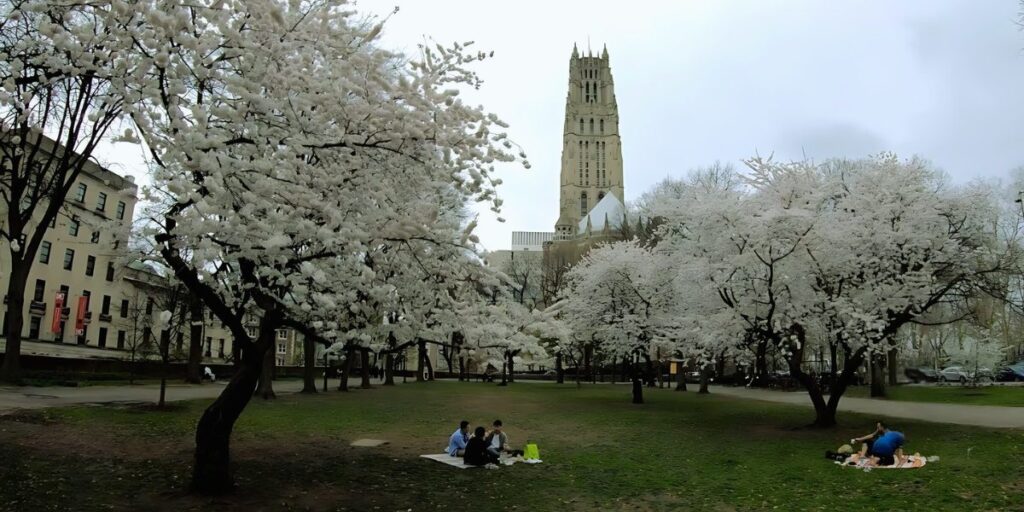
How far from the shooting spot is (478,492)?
10.2 m

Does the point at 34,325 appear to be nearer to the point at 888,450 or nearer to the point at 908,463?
the point at 888,450

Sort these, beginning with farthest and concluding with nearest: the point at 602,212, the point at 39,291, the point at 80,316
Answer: the point at 602,212, the point at 80,316, the point at 39,291

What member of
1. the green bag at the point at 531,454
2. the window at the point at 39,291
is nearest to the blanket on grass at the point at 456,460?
the green bag at the point at 531,454

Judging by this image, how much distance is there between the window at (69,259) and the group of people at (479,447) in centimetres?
4561

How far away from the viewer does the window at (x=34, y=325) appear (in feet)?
144

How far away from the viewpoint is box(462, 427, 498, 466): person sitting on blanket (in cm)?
1226

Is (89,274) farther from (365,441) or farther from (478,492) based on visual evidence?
(478,492)

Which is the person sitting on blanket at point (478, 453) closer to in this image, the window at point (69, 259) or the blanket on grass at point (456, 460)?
the blanket on grass at point (456, 460)

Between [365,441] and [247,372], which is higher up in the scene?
[247,372]

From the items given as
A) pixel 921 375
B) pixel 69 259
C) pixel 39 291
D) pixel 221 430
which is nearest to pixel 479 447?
pixel 221 430

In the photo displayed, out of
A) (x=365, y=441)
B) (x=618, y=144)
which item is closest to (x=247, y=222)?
(x=365, y=441)

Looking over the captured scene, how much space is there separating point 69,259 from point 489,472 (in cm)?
4750

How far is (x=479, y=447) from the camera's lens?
486 inches

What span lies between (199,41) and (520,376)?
63.1 meters
